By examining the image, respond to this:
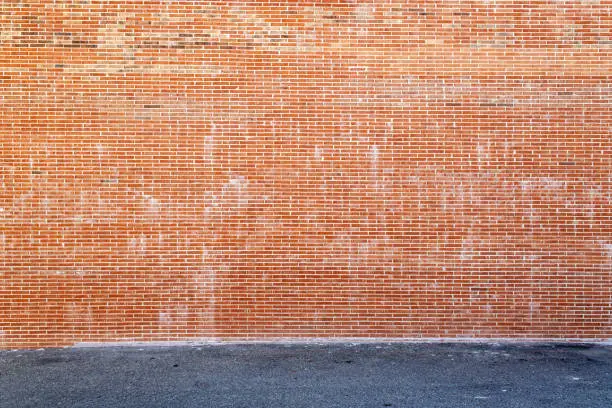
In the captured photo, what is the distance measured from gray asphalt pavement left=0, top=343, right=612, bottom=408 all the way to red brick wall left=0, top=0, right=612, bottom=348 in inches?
16.9

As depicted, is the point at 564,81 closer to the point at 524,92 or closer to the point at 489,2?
the point at 524,92

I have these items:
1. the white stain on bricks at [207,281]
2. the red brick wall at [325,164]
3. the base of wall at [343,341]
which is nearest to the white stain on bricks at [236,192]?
the red brick wall at [325,164]

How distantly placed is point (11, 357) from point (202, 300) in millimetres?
2504

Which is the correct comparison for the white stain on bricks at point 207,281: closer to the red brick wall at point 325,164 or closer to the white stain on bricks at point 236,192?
the red brick wall at point 325,164

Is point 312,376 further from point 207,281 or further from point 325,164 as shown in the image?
point 325,164

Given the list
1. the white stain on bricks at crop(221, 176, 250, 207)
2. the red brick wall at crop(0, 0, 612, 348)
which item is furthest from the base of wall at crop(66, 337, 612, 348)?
the white stain on bricks at crop(221, 176, 250, 207)

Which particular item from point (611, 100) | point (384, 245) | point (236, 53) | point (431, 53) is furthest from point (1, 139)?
point (611, 100)

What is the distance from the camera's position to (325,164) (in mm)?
7574

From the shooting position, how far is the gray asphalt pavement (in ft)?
18.0

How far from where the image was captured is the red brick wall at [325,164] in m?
7.46

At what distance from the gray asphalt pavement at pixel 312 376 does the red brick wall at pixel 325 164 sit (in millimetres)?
430

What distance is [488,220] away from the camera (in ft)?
24.9

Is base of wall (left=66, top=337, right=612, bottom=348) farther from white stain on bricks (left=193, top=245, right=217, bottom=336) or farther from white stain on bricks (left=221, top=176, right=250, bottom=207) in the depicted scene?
white stain on bricks (left=221, top=176, right=250, bottom=207)

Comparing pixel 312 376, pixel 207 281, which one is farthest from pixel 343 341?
pixel 207 281
